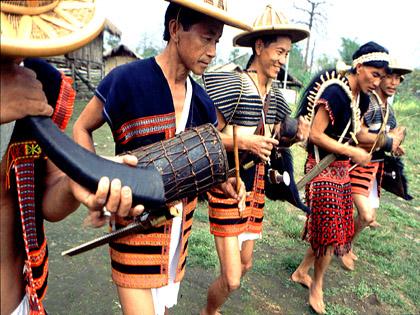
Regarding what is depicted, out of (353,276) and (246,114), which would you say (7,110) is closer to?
(246,114)

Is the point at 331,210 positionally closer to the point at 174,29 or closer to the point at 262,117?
the point at 262,117

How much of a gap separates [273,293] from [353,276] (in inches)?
42.8

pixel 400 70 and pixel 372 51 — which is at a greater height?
pixel 372 51

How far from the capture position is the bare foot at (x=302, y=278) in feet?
12.3

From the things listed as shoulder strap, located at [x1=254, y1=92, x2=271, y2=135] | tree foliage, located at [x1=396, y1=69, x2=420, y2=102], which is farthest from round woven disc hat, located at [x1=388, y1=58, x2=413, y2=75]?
tree foliage, located at [x1=396, y1=69, x2=420, y2=102]

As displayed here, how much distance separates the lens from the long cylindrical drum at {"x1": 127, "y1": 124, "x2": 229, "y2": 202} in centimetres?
148

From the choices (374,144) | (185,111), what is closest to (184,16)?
(185,111)

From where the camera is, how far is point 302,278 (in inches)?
149

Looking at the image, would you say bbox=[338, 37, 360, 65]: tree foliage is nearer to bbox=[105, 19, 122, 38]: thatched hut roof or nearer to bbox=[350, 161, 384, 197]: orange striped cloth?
bbox=[105, 19, 122, 38]: thatched hut roof

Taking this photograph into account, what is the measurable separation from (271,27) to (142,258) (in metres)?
1.86

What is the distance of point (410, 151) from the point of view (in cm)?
1159

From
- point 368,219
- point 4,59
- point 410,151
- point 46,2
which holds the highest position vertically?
point 46,2

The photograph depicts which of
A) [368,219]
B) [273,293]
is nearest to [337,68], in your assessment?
[368,219]

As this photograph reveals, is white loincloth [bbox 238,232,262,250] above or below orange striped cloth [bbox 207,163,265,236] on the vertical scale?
below
